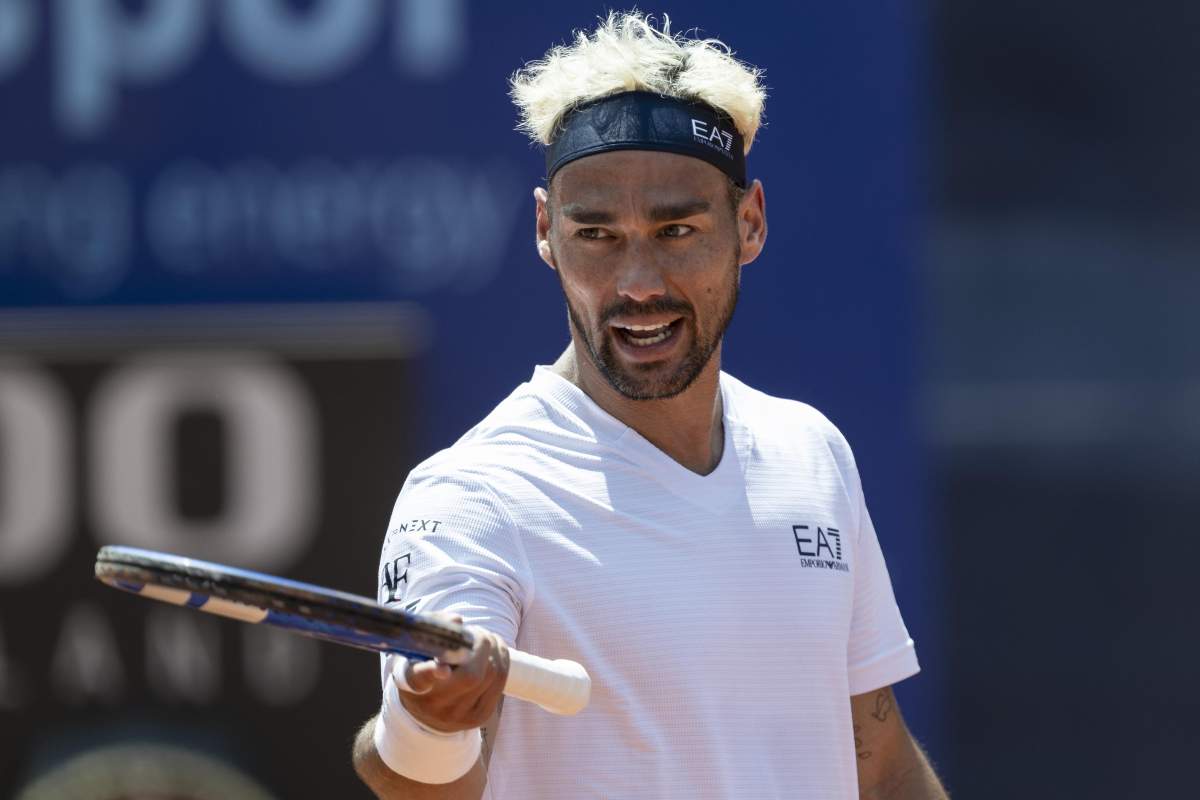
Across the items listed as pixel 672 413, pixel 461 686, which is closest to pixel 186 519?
pixel 672 413

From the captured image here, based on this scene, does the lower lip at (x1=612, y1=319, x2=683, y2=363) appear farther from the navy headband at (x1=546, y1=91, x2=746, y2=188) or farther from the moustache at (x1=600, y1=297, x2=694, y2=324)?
the navy headband at (x1=546, y1=91, x2=746, y2=188)

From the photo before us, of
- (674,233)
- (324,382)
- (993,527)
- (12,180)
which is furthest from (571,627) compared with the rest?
(993,527)

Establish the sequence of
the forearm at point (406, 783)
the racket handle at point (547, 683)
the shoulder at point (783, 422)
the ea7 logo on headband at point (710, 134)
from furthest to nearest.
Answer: the shoulder at point (783, 422)
the ea7 logo on headband at point (710, 134)
the forearm at point (406, 783)
the racket handle at point (547, 683)

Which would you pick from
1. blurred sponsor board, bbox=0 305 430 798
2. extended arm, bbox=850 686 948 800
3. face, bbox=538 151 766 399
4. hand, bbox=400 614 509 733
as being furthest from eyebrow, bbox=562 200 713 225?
blurred sponsor board, bbox=0 305 430 798

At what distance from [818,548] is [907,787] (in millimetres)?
456

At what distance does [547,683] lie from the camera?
96.3 inches

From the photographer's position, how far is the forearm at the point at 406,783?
2559 millimetres

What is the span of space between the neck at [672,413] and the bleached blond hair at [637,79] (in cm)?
37

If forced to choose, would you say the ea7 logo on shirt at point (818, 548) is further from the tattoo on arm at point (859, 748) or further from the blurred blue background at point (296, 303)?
the blurred blue background at point (296, 303)

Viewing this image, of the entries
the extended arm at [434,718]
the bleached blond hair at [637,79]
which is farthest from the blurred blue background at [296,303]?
the extended arm at [434,718]

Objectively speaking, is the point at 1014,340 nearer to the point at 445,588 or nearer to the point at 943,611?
the point at 943,611

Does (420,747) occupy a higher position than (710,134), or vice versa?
(710,134)

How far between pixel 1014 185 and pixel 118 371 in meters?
3.41

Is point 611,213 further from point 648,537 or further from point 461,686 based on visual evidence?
point 461,686
